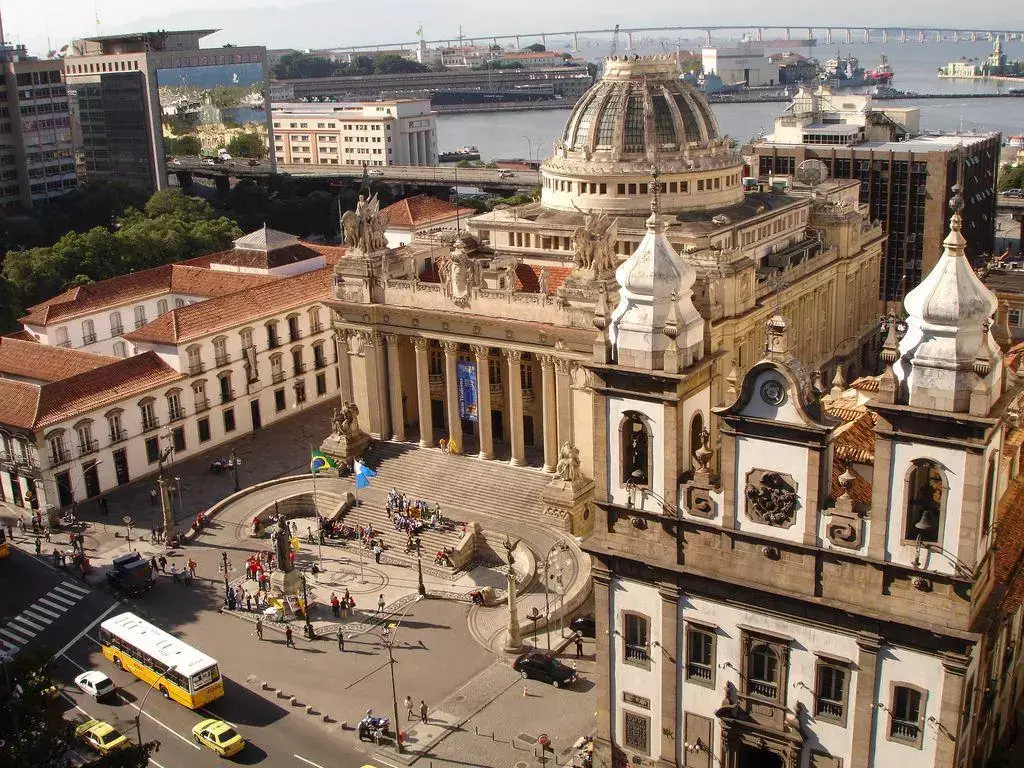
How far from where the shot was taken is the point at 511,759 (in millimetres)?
52500

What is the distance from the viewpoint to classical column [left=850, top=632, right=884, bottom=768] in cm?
4056

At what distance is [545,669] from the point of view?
58.5m

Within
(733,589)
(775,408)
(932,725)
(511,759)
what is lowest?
(511,759)

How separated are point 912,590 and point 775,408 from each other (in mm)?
7799

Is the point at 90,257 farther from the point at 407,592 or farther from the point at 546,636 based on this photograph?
the point at 546,636

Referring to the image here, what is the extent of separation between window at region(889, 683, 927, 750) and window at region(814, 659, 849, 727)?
1.82 meters

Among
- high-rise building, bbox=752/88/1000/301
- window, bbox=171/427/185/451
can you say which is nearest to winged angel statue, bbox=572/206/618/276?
window, bbox=171/427/185/451

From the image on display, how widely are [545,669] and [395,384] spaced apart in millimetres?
32502

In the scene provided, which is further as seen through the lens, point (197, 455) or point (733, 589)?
point (197, 455)

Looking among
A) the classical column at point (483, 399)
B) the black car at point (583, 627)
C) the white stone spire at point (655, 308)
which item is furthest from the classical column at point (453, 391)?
the white stone spire at point (655, 308)

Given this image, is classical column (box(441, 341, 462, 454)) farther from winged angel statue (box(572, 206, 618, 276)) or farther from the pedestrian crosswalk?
the pedestrian crosswalk

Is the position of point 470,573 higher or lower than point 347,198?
lower

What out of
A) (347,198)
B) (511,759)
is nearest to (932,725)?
(511,759)

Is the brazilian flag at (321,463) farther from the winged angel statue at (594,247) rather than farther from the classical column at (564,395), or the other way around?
the winged angel statue at (594,247)
